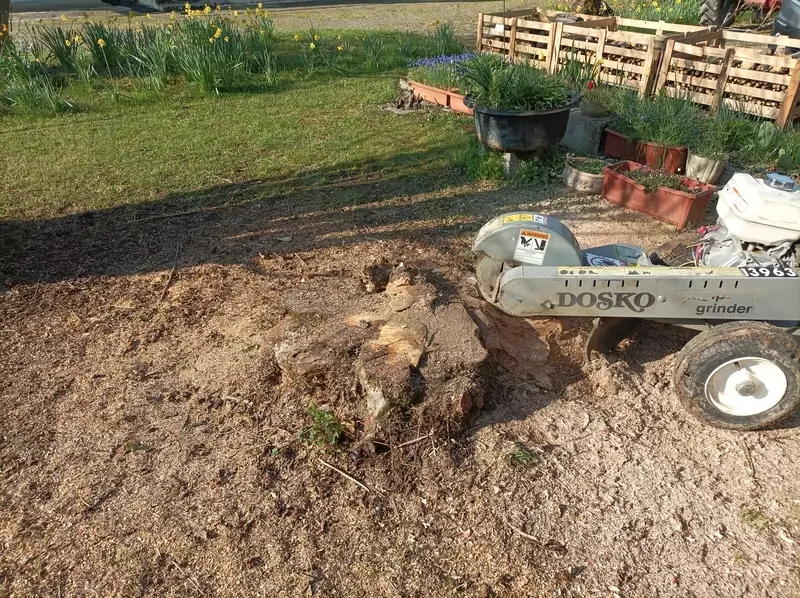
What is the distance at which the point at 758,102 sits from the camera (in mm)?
6191

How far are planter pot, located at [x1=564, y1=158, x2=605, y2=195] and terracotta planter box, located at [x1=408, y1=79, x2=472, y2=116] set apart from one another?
2.27m

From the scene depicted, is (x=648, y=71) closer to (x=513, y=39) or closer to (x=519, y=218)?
(x=513, y=39)

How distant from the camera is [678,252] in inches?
145

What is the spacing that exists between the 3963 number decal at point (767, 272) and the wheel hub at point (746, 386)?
1.22 ft

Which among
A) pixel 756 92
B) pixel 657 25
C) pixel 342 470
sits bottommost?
pixel 342 470

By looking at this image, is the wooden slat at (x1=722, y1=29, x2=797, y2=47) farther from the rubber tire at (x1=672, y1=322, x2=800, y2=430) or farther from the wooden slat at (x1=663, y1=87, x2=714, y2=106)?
the rubber tire at (x1=672, y1=322, x2=800, y2=430)

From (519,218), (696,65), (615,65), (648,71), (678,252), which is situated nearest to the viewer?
(519,218)

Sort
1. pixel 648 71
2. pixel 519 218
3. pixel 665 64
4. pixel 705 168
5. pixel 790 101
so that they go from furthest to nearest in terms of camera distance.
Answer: pixel 648 71
pixel 665 64
pixel 790 101
pixel 705 168
pixel 519 218

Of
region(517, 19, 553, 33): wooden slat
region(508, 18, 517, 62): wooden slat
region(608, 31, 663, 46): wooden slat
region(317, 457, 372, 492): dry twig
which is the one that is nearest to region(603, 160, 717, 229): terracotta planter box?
region(608, 31, 663, 46): wooden slat

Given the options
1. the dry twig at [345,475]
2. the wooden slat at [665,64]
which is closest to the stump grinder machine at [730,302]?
the dry twig at [345,475]

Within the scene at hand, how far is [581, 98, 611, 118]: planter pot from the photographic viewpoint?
6070mm

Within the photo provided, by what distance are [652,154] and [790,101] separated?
Result: 1.57m

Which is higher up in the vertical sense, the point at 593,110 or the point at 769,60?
the point at 769,60

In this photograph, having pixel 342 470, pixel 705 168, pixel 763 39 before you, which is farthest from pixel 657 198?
pixel 342 470
